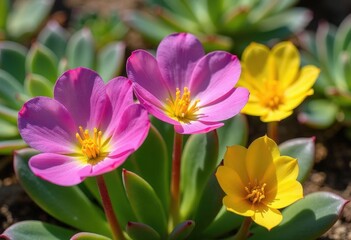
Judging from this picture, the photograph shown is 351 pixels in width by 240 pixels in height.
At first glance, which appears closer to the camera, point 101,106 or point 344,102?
point 101,106

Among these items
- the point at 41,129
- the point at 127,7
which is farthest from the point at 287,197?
the point at 127,7

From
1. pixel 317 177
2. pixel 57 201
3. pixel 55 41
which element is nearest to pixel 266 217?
pixel 57 201

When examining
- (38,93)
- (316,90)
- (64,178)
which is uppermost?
(64,178)

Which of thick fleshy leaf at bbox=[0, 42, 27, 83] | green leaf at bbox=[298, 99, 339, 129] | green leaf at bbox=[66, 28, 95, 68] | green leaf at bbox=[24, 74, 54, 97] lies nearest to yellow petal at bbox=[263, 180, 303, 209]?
green leaf at bbox=[298, 99, 339, 129]

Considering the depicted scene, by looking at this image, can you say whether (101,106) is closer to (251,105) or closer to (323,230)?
(251,105)

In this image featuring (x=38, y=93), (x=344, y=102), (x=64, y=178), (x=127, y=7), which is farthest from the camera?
(x=127, y=7)

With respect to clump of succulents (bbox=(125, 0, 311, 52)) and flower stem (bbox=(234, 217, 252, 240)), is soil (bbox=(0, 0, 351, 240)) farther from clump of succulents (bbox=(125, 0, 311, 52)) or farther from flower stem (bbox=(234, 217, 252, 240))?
flower stem (bbox=(234, 217, 252, 240))

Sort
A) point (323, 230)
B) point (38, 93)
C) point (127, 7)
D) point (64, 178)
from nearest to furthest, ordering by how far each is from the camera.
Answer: point (64, 178)
point (323, 230)
point (38, 93)
point (127, 7)

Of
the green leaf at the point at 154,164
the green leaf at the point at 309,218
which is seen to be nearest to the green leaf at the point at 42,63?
the green leaf at the point at 154,164
